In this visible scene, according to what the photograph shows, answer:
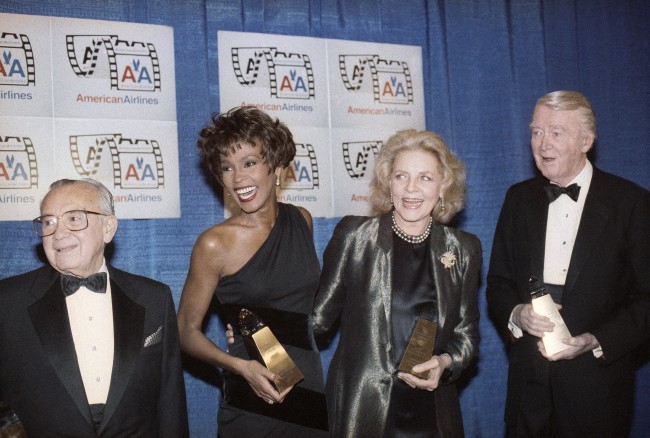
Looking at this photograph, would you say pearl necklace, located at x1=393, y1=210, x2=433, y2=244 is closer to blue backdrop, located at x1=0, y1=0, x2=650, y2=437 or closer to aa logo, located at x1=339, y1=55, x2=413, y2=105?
blue backdrop, located at x1=0, y1=0, x2=650, y2=437

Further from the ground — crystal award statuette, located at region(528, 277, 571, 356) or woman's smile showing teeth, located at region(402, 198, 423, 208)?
woman's smile showing teeth, located at region(402, 198, 423, 208)

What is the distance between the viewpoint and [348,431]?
2559 millimetres

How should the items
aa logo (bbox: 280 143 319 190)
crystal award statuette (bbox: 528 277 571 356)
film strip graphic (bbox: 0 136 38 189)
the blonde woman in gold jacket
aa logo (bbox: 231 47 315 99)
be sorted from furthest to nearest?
aa logo (bbox: 280 143 319 190) < aa logo (bbox: 231 47 315 99) < film strip graphic (bbox: 0 136 38 189) < crystal award statuette (bbox: 528 277 571 356) < the blonde woman in gold jacket

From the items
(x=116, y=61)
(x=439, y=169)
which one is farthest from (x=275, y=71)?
(x=439, y=169)

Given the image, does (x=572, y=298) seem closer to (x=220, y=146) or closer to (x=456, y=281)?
(x=456, y=281)

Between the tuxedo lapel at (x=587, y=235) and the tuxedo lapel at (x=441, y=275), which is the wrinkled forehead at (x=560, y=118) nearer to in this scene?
the tuxedo lapel at (x=587, y=235)

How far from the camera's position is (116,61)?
4023 mm

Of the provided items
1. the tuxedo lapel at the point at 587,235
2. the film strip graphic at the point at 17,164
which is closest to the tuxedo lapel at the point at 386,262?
the tuxedo lapel at the point at 587,235

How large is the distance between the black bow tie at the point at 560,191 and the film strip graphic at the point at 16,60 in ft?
9.85

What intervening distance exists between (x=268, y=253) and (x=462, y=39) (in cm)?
300

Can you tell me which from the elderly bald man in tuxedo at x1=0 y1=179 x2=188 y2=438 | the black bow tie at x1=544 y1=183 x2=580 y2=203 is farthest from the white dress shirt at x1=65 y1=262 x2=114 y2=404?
the black bow tie at x1=544 y1=183 x2=580 y2=203

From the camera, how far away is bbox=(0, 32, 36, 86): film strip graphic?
3730 mm

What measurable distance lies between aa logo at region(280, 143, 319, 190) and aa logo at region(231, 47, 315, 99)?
A: 0.39 meters

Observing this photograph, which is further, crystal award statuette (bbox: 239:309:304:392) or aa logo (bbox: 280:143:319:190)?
aa logo (bbox: 280:143:319:190)
